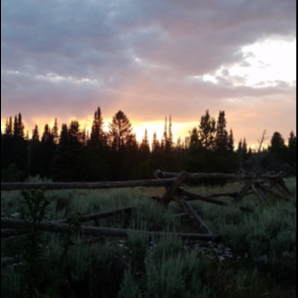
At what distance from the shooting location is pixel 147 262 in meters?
3.92

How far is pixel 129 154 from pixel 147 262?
45890mm

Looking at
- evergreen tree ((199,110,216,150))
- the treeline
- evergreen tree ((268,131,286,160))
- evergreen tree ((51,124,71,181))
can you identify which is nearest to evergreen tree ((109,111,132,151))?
the treeline

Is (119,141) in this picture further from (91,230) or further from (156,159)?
(91,230)

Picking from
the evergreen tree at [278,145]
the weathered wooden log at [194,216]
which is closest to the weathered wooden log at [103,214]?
the weathered wooden log at [194,216]

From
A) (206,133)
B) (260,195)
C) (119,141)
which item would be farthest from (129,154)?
(260,195)

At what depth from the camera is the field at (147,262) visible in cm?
288

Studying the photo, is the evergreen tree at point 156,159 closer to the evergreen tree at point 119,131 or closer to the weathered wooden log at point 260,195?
the evergreen tree at point 119,131

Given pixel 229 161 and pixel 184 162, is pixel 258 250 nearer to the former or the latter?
pixel 184 162

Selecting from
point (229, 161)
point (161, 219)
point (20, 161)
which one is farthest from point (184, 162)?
point (20, 161)

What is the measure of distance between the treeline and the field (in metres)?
16.3

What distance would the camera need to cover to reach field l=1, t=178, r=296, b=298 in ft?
9.43

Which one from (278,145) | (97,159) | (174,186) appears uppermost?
(278,145)

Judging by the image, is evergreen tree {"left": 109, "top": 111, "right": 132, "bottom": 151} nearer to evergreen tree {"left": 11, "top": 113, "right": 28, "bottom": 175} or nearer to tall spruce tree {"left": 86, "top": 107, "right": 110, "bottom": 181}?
tall spruce tree {"left": 86, "top": 107, "right": 110, "bottom": 181}

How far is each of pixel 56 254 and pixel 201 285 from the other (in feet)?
4.61
